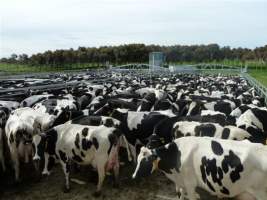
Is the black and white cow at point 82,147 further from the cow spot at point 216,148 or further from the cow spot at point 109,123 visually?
the cow spot at point 216,148

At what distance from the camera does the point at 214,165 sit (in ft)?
20.1

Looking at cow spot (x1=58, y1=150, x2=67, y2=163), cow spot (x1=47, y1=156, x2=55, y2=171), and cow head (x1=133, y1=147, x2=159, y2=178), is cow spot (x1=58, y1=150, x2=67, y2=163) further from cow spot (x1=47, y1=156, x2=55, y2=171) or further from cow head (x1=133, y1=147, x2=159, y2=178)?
cow head (x1=133, y1=147, x2=159, y2=178)

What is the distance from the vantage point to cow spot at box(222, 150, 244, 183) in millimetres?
5820

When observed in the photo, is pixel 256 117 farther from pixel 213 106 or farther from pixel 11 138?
pixel 11 138

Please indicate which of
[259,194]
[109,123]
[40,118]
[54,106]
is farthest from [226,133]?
[54,106]

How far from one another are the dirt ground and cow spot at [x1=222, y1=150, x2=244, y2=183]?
6.75ft

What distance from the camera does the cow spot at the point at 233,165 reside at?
5.82 metres

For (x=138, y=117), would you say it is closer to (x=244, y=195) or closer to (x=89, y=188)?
(x=89, y=188)

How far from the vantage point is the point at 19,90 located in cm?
1750

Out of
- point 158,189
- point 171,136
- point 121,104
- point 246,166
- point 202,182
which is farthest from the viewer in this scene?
point 121,104

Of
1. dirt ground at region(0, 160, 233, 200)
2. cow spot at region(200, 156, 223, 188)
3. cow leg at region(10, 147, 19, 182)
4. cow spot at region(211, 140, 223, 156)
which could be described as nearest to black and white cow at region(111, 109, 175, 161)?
dirt ground at region(0, 160, 233, 200)

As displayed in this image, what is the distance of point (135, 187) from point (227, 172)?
3.14 metres

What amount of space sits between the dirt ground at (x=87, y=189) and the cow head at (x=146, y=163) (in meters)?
1.43

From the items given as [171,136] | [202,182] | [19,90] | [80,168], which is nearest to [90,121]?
[80,168]
